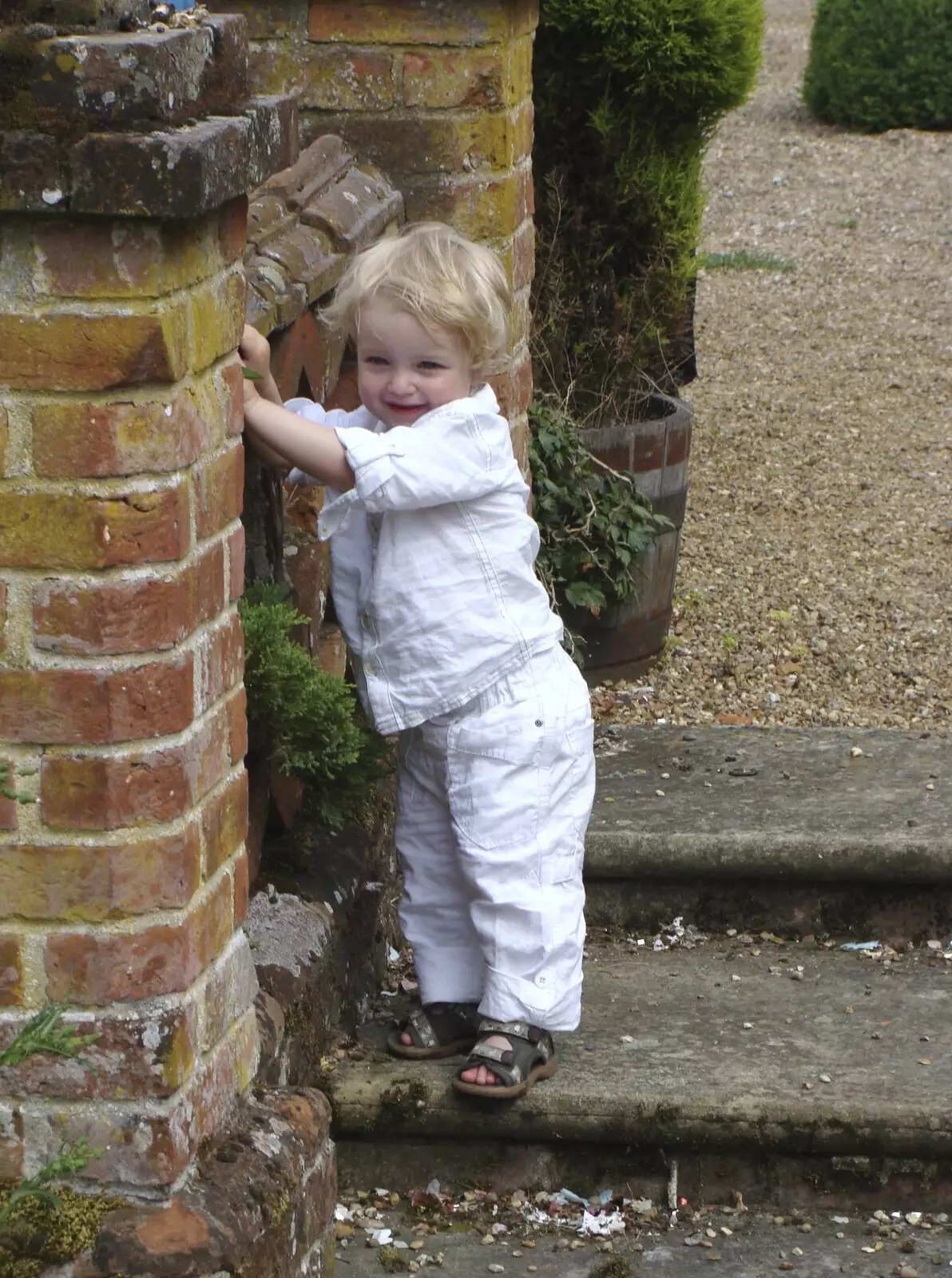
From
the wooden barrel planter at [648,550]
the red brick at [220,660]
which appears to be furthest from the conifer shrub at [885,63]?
the red brick at [220,660]

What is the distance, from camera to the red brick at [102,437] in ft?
5.83

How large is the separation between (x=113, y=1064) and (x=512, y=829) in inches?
36.6

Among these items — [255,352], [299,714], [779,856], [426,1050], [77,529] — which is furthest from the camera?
[779,856]

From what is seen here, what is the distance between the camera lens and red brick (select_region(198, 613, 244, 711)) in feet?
6.42

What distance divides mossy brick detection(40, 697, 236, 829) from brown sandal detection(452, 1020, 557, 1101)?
3.15 feet

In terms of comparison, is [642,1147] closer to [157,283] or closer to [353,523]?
[353,523]

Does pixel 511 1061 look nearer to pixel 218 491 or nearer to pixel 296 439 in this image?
pixel 296 439

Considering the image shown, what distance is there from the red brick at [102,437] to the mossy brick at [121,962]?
48 centimetres

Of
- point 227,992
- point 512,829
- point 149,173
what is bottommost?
point 512,829

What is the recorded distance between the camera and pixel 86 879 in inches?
73.9

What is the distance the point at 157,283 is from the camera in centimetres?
177

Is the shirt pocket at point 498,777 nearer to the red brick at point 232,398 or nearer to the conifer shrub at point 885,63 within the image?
the red brick at point 232,398

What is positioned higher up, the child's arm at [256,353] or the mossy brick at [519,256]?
the child's arm at [256,353]

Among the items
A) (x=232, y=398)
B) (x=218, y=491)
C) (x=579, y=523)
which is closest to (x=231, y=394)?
(x=232, y=398)
